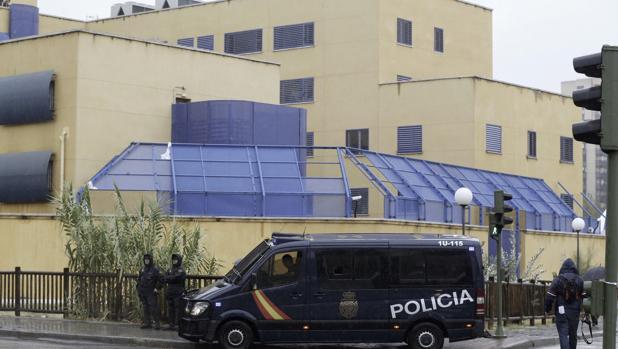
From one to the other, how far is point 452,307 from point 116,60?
23723mm

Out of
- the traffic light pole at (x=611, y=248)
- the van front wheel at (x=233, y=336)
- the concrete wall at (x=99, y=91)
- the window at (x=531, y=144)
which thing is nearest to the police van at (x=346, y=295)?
the van front wheel at (x=233, y=336)

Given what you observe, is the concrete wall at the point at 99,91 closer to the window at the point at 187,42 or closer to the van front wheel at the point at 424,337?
the window at the point at 187,42

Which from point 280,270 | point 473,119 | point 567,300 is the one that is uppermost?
point 473,119

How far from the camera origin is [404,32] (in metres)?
57.7

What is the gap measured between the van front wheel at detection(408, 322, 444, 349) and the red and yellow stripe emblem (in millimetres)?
2372

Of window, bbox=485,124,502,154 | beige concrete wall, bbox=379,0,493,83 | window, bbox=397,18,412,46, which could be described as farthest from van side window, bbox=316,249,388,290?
window, bbox=397,18,412,46

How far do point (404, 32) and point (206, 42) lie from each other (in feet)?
36.6

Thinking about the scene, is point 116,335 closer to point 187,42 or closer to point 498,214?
point 498,214

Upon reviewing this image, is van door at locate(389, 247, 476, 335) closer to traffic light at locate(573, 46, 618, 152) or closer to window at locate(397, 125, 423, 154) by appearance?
traffic light at locate(573, 46, 618, 152)

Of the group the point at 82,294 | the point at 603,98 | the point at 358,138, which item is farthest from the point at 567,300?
the point at 358,138

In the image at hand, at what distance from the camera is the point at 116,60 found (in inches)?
1608

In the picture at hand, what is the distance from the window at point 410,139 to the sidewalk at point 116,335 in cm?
2942

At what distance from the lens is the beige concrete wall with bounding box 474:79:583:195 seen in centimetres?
5400

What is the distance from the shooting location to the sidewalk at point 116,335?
852 inches
